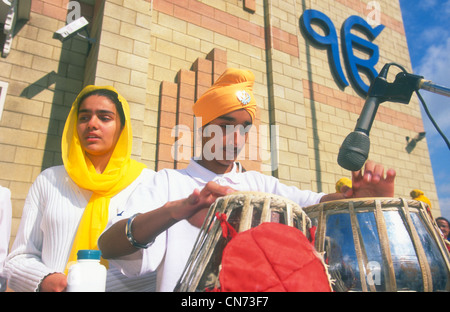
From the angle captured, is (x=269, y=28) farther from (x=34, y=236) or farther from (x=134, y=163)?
(x=34, y=236)

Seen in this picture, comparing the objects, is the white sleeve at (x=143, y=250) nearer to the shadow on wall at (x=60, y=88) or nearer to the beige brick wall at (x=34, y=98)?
the beige brick wall at (x=34, y=98)

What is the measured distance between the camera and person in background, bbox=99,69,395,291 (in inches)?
37.8

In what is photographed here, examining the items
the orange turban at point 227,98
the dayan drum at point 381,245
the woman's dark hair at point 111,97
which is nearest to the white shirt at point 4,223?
the woman's dark hair at point 111,97

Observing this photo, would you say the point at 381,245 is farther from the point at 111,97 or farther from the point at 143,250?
the point at 111,97

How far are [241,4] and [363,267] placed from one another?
18.8 feet

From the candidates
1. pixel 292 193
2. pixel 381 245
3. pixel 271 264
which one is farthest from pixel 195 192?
pixel 292 193

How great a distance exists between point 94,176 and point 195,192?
1.08 meters

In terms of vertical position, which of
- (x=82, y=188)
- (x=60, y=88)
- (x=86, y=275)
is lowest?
(x=86, y=275)

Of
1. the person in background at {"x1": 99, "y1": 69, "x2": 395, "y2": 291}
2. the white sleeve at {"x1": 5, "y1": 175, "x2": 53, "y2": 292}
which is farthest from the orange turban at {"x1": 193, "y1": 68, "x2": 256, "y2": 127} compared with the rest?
the white sleeve at {"x1": 5, "y1": 175, "x2": 53, "y2": 292}

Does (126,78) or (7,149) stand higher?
(126,78)

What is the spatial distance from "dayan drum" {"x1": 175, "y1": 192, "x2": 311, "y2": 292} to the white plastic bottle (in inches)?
8.4

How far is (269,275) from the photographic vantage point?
67 centimetres

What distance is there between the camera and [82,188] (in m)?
1.77
